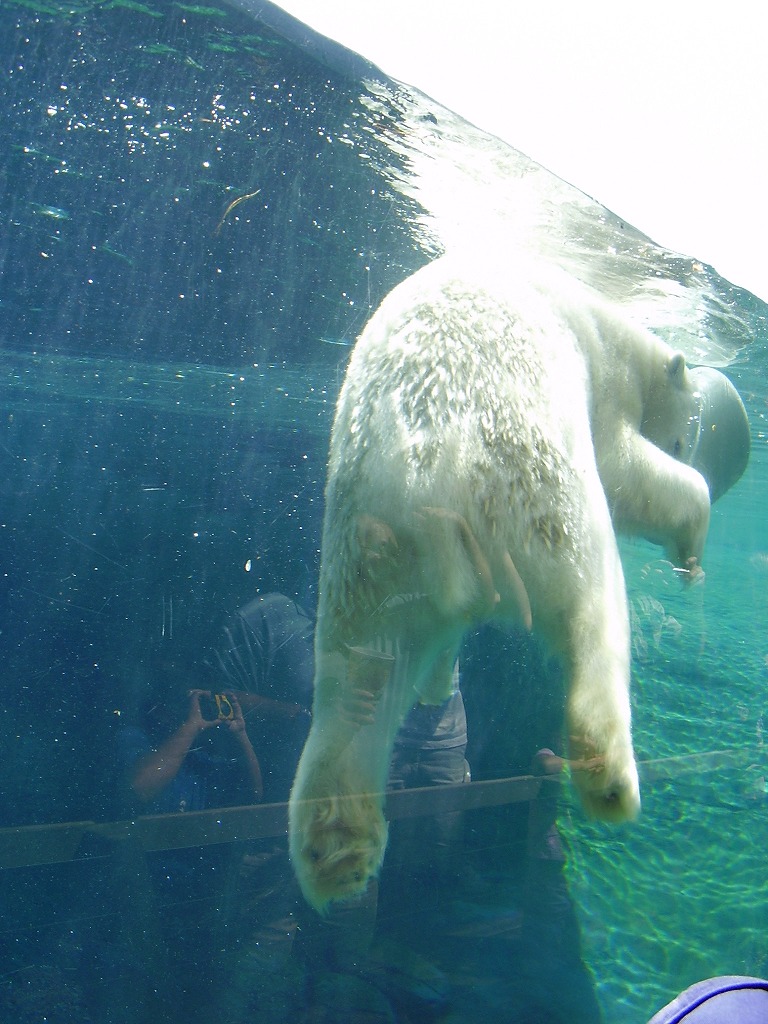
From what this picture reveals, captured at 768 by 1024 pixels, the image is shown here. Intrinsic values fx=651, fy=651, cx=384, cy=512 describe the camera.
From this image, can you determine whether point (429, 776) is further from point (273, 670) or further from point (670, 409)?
point (670, 409)

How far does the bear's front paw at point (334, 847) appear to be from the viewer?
1629mm

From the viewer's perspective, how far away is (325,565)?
180 cm

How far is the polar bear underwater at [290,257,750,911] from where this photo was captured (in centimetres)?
154

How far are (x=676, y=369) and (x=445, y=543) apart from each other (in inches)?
77.7

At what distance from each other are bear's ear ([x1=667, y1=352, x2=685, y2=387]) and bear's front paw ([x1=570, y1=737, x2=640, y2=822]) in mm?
1961

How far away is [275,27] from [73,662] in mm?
3768

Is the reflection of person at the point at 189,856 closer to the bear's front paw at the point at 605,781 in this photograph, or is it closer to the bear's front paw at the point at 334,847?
the bear's front paw at the point at 334,847

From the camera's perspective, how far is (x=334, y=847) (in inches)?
64.0

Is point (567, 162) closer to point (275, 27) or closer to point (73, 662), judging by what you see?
point (275, 27)

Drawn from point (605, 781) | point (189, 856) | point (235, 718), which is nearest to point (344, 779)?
point (605, 781)

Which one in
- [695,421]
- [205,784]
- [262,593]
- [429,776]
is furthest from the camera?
[262,593]

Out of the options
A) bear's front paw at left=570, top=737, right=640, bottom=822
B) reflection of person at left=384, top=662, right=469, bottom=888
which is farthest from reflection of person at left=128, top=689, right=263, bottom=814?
bear's front paw at left=570, top=737, right=640, bottom=822

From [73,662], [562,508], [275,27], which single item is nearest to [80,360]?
[73,662]

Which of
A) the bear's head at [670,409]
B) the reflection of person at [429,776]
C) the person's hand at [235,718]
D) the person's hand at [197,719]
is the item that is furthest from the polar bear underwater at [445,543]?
the person's hand at [197,719]
